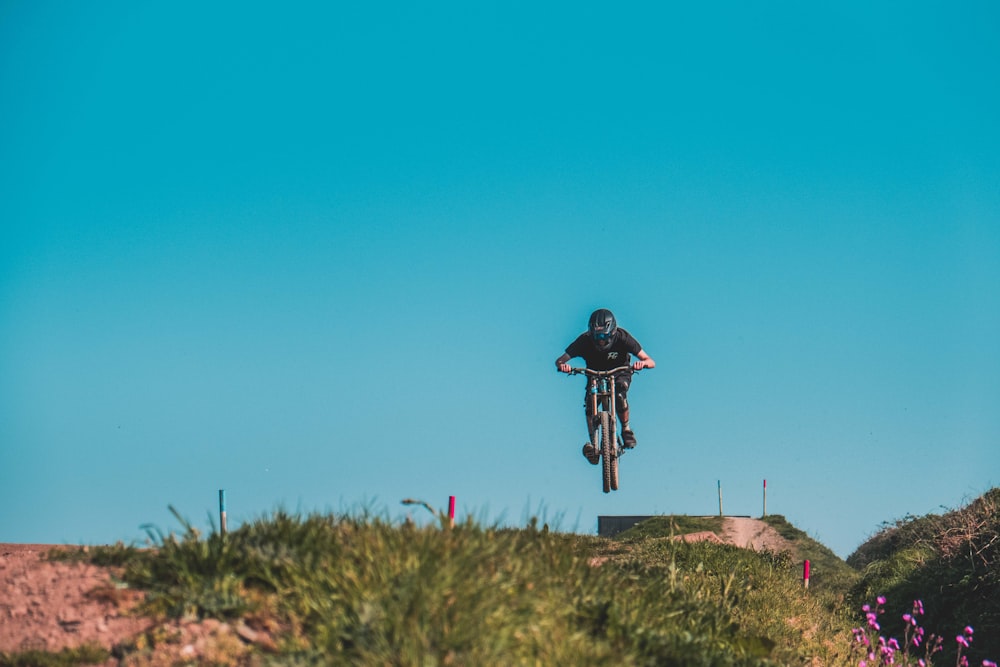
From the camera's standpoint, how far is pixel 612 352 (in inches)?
602

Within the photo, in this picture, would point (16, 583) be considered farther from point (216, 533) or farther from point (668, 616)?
point (668, 616)

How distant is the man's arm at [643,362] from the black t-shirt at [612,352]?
7cm

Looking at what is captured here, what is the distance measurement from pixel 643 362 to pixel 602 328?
0.91 metres

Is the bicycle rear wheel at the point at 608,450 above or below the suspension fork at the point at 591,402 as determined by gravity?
below

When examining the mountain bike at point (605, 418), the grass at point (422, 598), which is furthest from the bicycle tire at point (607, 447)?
the grass at point (422, 598)

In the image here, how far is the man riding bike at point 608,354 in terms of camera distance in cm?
1502

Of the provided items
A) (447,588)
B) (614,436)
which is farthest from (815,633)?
(447,588)

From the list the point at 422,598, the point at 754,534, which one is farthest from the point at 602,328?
the point at 754,534

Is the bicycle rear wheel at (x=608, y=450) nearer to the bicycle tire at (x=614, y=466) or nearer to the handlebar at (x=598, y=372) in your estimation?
the bicycle tire at (x=614, y=466)

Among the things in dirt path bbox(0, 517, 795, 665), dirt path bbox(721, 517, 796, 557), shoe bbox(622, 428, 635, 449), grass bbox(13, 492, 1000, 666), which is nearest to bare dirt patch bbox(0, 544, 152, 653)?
dirt path bbox(0, 517, 795, 665)

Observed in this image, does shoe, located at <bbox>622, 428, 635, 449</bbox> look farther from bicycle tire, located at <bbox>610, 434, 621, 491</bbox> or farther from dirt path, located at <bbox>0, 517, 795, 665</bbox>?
dirt path, located at <bbox>0, 517, 795, 665</bbox>

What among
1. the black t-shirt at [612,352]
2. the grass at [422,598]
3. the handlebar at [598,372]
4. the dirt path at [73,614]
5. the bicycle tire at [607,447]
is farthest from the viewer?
the black t-shirt at [612,352]

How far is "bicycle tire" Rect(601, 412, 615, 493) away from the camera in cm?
1490

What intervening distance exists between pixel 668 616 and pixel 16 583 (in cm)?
458
